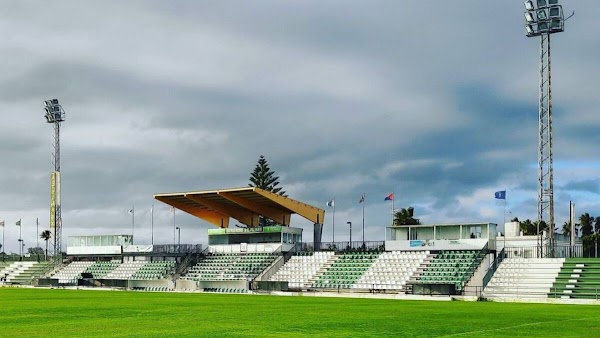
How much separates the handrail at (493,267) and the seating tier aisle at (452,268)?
153cm

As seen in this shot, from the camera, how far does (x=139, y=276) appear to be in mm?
89375

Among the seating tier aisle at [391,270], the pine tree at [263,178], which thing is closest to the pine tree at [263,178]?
the pine tree at [263,178]

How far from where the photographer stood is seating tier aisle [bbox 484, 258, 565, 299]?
60.9 m

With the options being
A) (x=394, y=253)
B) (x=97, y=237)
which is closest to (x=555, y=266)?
(x=394, y=253)

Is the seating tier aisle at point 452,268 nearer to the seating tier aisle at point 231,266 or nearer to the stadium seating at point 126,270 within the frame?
the seating tier aisle at point 231,266

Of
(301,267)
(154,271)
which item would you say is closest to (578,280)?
(301,267)

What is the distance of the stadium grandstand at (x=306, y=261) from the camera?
64.2m

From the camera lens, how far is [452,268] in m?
69.2

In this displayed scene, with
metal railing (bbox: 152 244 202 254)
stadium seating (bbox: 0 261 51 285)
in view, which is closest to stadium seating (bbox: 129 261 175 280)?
metal railing (bbox: 152 244 202 254)

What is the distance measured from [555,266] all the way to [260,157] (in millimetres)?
78928

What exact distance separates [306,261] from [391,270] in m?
11.9

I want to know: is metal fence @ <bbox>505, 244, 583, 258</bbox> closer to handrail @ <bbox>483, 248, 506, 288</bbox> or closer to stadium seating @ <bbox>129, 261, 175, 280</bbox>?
handrail @ <bbox>483, 248, 506, 288</bbox>

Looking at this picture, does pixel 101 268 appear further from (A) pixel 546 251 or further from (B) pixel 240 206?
(A) pixel 546 251

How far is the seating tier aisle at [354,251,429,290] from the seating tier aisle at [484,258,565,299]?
849 centimetres
